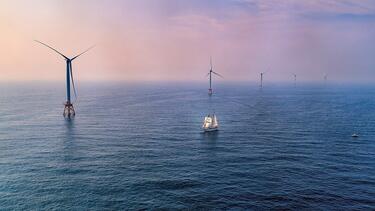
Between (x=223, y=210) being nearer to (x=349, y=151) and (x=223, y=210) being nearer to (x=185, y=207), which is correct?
(x=185, y=207)

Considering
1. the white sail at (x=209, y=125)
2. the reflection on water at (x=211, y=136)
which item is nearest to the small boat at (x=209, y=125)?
the white sail at (x=209, y=125)

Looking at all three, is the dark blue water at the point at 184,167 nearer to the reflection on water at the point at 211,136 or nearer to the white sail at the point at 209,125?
the reflection on water at the point at 211,136

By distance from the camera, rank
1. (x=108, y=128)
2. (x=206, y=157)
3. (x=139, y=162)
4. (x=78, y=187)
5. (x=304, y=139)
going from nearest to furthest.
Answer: (x=78, y=187)
(x=139, y=162)
(x=206, y=157)
(x=304, y=139)
(x=108, y=128)

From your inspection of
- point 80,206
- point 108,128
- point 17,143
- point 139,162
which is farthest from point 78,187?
point 108,128

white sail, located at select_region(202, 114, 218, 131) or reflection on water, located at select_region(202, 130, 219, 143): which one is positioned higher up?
white sail, located at select_region(202, 114, 218, 131)

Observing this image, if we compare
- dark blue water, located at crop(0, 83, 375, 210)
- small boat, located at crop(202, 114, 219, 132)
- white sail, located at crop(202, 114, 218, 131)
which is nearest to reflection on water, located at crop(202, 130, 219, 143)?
dark blue water, located at crop(0, 83, 375, 210)

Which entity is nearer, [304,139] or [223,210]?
[223,210]

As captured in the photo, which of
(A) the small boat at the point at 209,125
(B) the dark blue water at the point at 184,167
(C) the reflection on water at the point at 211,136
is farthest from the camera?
(A) the small boat at the point at 209,125

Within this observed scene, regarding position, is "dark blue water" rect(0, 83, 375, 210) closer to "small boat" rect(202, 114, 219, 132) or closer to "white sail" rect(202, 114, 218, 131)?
"small boat" rect(202, 114, 219, 132)

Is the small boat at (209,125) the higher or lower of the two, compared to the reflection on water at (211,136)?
higher

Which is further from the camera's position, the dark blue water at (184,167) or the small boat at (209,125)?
the small boat at (209,125)

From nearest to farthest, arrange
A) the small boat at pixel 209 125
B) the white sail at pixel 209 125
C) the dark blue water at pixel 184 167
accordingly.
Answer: the dark blue water at pixel 184 167
the small boat at pixel 209 125
the white sail at pixel 209 125
